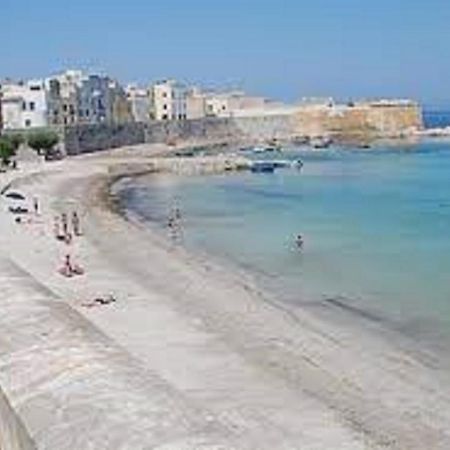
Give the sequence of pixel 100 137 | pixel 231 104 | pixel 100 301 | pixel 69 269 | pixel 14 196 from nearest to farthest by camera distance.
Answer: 1. pixel 100 301
2. pixel 69 269
3. pixel 14 196
4. pixel 100 137
5. pixel 231 104

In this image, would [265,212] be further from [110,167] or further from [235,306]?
[110,167]

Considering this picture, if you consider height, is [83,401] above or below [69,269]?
above

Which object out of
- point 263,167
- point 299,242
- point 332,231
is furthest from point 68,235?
point 263,167

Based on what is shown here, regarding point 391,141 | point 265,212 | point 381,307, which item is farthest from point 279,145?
point 381,307

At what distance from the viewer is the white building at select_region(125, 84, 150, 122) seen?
133337 millimetres

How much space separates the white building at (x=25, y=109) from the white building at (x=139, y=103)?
26591 millimetres

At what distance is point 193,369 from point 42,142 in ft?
251

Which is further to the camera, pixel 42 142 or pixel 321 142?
pixel 321 142

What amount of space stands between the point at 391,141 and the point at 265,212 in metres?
99.7

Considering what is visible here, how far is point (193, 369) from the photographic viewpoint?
56.6 ft

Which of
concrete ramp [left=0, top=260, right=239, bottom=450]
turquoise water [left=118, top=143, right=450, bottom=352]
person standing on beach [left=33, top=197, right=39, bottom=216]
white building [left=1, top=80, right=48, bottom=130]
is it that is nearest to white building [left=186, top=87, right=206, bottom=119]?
white building [left=1, top=80, right=48, bottom=130]

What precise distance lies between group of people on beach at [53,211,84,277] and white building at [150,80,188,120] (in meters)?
97.5

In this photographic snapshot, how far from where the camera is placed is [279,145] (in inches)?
5408

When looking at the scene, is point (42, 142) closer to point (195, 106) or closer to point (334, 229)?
point (334, 229)
